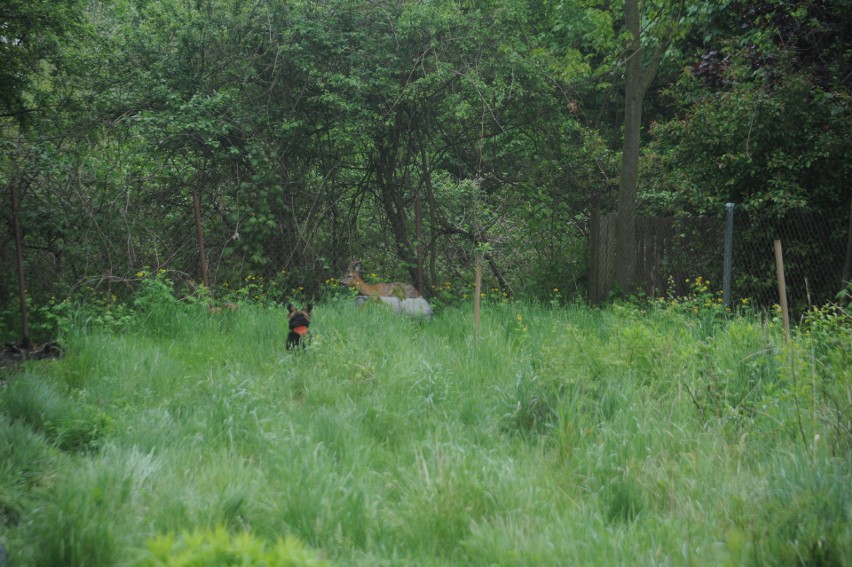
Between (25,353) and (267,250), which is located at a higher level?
(267,250)

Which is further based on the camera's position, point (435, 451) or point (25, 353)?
point (25, 353)

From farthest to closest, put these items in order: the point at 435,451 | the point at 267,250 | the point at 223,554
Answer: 1. the point at 267,250
2. the point at 435,451
3. the point at 223,554

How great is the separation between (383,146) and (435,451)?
8.29 meters

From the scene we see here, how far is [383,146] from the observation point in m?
11.8

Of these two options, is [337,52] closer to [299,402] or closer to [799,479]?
[299,402]

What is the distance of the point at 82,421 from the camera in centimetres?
470

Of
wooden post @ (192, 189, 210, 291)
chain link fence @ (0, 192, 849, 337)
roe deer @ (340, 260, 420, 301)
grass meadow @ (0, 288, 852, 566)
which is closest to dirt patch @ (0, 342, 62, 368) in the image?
chain link fence @ (0, 192, 849, 337)

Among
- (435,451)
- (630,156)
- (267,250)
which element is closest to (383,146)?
(267,250)

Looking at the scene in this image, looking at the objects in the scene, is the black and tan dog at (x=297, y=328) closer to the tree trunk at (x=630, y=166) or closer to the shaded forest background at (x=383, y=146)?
the shaded forest background at (x=383, y=146)

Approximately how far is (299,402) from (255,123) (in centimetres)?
637

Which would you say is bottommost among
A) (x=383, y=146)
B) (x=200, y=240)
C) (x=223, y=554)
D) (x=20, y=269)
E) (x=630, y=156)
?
(x=223, y=554)

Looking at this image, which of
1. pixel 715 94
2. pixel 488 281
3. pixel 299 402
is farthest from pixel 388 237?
pixel 299 402

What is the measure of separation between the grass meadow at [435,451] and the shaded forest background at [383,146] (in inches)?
110

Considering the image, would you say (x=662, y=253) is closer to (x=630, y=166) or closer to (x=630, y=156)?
(x=630, y=166)
